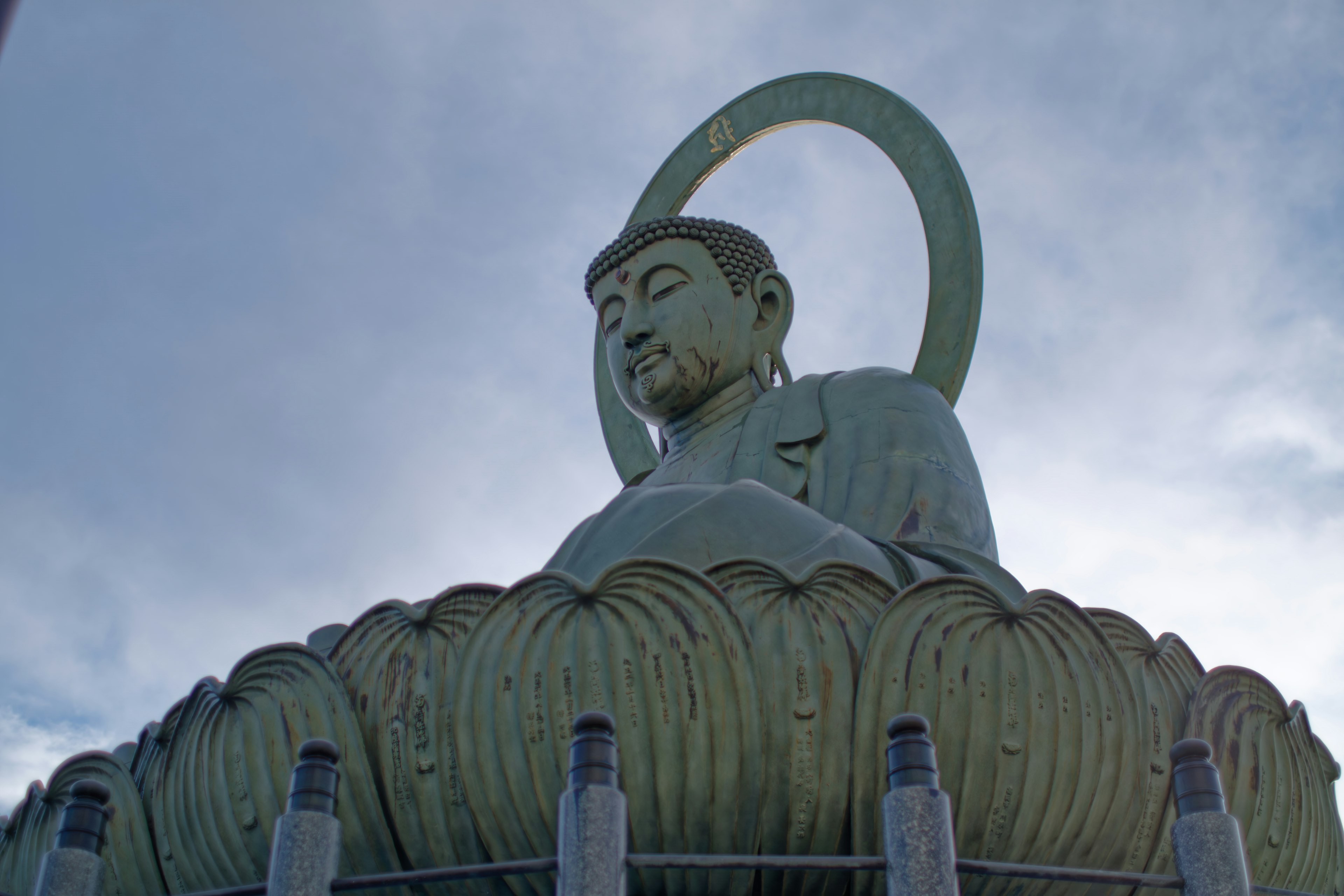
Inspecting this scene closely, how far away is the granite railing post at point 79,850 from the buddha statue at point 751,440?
161 cm

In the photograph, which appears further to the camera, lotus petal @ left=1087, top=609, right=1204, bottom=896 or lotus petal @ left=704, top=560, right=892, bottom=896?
lotus petal @ left=1087, top=609, right=1204, bottom=896

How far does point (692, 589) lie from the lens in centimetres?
331

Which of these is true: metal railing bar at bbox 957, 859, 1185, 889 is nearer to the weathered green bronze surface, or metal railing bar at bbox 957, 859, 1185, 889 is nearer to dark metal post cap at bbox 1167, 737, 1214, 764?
dark metal post cap at bbox 1167, 737, 1214, 764

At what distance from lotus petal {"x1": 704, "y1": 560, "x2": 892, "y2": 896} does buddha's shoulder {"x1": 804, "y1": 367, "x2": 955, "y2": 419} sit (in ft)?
7.41

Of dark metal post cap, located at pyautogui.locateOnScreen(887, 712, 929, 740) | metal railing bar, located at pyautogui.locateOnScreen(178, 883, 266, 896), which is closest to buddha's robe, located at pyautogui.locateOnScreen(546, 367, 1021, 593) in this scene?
dark metal post cap, located at pyautogui.locateOnScreen(887, 712, 929, 740)

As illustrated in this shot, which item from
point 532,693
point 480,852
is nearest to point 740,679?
point 532,693

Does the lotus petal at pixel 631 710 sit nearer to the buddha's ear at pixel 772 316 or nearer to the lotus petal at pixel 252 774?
the lotus petal at pixel 252 774

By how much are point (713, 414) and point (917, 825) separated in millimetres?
3960

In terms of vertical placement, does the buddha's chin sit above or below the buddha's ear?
below

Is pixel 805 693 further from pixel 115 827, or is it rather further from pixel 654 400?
pixel 654 400

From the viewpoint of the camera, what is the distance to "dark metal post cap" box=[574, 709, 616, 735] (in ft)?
8.23

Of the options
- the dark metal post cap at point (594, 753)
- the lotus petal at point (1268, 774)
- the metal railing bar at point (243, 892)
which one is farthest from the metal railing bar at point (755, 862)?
the lotus petal at point (1268, 774)

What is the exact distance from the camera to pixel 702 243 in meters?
6.44

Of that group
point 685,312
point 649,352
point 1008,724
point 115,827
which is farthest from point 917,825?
point 685,312
